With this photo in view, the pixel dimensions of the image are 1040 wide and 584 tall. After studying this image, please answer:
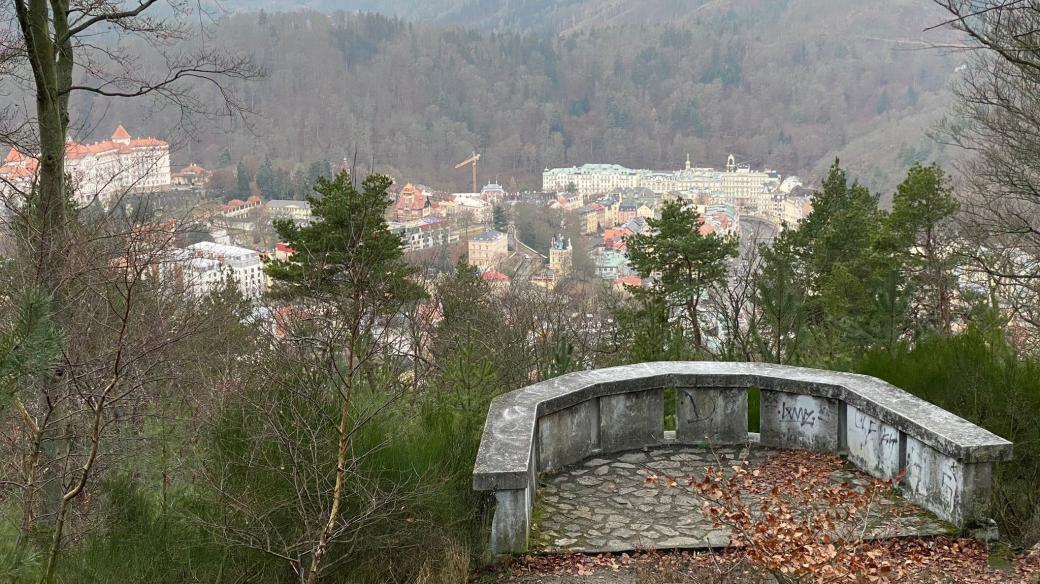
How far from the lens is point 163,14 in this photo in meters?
8.62

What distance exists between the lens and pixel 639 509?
16.6 feet

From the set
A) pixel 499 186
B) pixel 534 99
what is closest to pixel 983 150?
pixel 499 186

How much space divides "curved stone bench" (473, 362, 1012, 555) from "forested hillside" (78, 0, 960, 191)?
295 feet

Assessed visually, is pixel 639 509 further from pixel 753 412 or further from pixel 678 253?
pixel 678 253

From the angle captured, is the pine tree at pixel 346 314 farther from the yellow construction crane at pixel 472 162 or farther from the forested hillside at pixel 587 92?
the yellow construction crane at pixel 472 162

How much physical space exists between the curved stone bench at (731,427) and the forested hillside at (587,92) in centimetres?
8980

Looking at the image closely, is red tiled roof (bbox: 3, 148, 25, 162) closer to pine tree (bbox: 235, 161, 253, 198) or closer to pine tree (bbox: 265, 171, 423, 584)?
pine tree (bbox: 265, 171, 423, 584)

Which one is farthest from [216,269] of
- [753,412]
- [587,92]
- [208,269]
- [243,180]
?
[587,92]

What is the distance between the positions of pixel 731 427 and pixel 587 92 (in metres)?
130

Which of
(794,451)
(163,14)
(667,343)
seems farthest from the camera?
(667,343)

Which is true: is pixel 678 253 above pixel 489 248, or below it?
below

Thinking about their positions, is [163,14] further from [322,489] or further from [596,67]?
[596,67]

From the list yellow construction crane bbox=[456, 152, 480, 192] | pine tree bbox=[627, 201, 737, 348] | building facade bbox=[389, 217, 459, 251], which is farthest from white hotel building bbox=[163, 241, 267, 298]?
yellow construction crane bbox=[456, 152, 480, 192]

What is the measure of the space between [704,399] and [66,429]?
15.6ft
